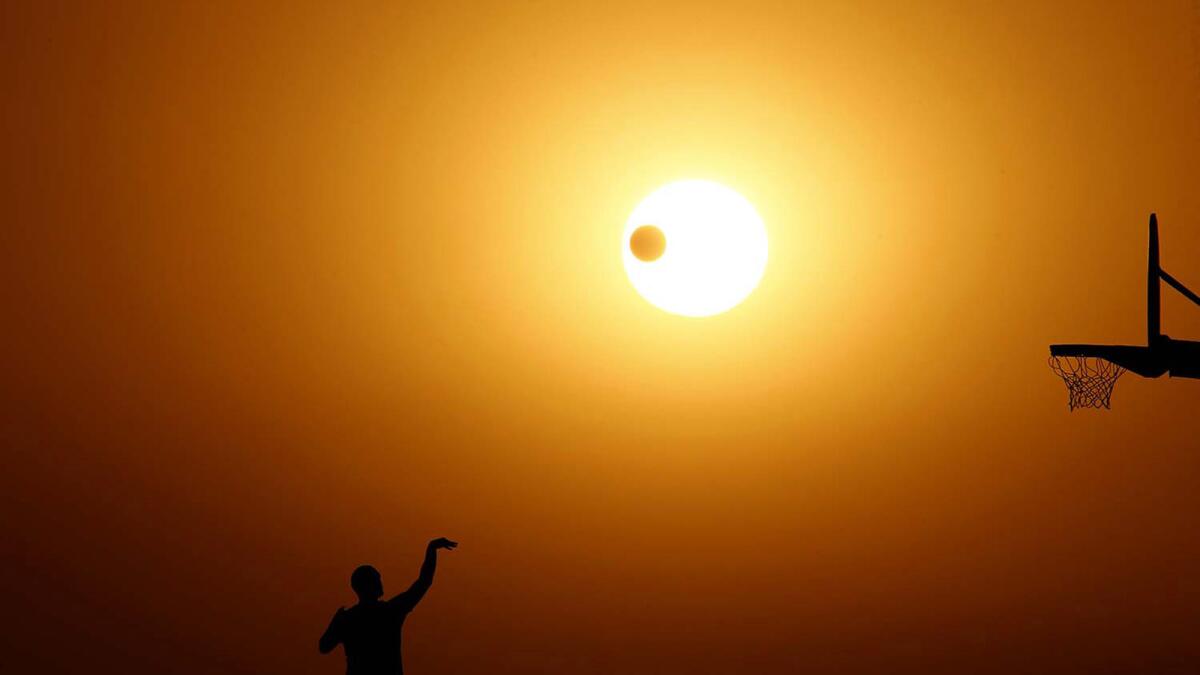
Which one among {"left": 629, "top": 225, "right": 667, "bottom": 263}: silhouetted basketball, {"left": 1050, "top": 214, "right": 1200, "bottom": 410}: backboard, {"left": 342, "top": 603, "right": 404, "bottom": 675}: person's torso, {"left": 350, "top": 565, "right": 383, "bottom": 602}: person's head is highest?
{"left": 629, "top": 225, "right": 667, "bottom": 263}: silhouetted basketball

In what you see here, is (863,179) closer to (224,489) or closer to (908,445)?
(908,445)

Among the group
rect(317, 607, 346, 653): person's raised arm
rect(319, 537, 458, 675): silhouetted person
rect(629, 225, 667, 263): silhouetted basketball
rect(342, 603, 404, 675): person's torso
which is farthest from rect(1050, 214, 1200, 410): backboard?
rect(317, 607, 346, 653): person's raised arm

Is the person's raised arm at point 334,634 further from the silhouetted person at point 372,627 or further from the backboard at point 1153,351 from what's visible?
the backboard at point 1153,351

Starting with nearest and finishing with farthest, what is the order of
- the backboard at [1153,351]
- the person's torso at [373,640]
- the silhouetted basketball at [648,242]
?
the person's torso at [373,640]
the backboard at [1153,351]
the silhouetted basketball at [648,242]

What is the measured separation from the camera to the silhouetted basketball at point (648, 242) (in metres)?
6.65

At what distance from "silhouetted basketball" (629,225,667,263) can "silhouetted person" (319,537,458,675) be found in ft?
7.28

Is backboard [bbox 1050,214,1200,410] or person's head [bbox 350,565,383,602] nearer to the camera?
person's head [bbox 350,565,383,602]

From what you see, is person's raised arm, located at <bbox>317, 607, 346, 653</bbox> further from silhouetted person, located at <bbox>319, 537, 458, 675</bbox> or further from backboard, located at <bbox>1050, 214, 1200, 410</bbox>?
backboard, located at <bbox>1050, 214, 1200, 410</bbox>

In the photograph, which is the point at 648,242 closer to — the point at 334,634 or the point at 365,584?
the point at 365,584

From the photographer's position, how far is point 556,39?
7.07 metres

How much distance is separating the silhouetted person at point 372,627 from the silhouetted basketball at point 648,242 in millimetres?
2218

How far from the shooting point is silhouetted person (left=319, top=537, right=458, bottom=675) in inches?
201

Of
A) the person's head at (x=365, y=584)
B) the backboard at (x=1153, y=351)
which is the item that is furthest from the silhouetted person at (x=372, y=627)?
the backboard at (x=1153, y=351)

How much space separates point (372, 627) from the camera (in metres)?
5.13
